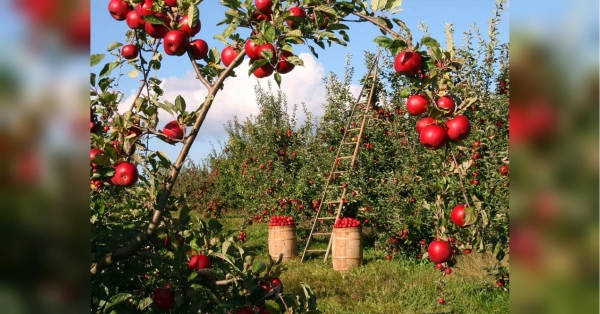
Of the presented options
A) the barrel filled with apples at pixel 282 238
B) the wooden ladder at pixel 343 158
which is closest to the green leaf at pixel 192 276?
the wooden ladder at pixel 343 158

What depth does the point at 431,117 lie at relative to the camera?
1.13 metres

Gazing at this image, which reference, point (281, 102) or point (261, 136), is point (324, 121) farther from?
point (281, 102)

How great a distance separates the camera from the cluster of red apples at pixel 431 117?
108cm

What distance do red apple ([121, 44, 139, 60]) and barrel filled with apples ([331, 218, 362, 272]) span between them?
4.89 metres

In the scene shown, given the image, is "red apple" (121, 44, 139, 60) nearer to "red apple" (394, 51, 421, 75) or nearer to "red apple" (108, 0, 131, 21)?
"red apple" (108, 0, 131, 21)

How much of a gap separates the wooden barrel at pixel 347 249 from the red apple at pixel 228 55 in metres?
4.93

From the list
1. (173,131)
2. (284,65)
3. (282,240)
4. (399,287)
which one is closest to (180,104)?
(173,131)

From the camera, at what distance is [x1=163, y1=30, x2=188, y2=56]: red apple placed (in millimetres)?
1327

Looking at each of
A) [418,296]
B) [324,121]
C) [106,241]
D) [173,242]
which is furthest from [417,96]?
[324,121]

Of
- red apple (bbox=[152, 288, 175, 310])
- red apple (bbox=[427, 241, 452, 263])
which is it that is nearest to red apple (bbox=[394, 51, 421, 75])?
red apple (bbox=[427, 241, 452, 263])
